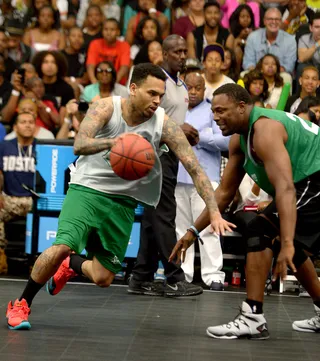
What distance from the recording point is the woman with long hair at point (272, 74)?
428 inches

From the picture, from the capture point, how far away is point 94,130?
612 cm

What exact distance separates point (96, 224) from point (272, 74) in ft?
16.9

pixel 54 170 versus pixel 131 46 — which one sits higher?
pixel 131 46

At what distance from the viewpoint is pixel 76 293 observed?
329 inches

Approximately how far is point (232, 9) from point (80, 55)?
2.25 m

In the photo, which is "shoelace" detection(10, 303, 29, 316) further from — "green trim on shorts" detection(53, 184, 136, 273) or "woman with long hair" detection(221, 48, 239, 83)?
"woman with long hair" detection(221, 48, 239, 83)

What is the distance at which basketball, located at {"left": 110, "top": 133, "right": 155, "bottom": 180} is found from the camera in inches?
231

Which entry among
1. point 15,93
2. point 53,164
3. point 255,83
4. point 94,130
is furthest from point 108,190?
point 15,93

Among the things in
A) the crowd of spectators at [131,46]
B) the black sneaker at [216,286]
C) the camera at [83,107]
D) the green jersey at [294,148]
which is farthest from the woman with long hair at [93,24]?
the green jersey at [294,148]

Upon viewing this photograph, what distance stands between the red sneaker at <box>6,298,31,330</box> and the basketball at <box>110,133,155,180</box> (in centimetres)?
116

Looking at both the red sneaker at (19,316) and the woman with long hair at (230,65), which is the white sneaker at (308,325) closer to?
the red sneaker at (19,316)

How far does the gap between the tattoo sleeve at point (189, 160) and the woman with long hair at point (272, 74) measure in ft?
14.9

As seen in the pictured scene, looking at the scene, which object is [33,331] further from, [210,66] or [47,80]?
[47,80]

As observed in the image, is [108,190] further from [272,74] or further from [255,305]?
[272,74]
